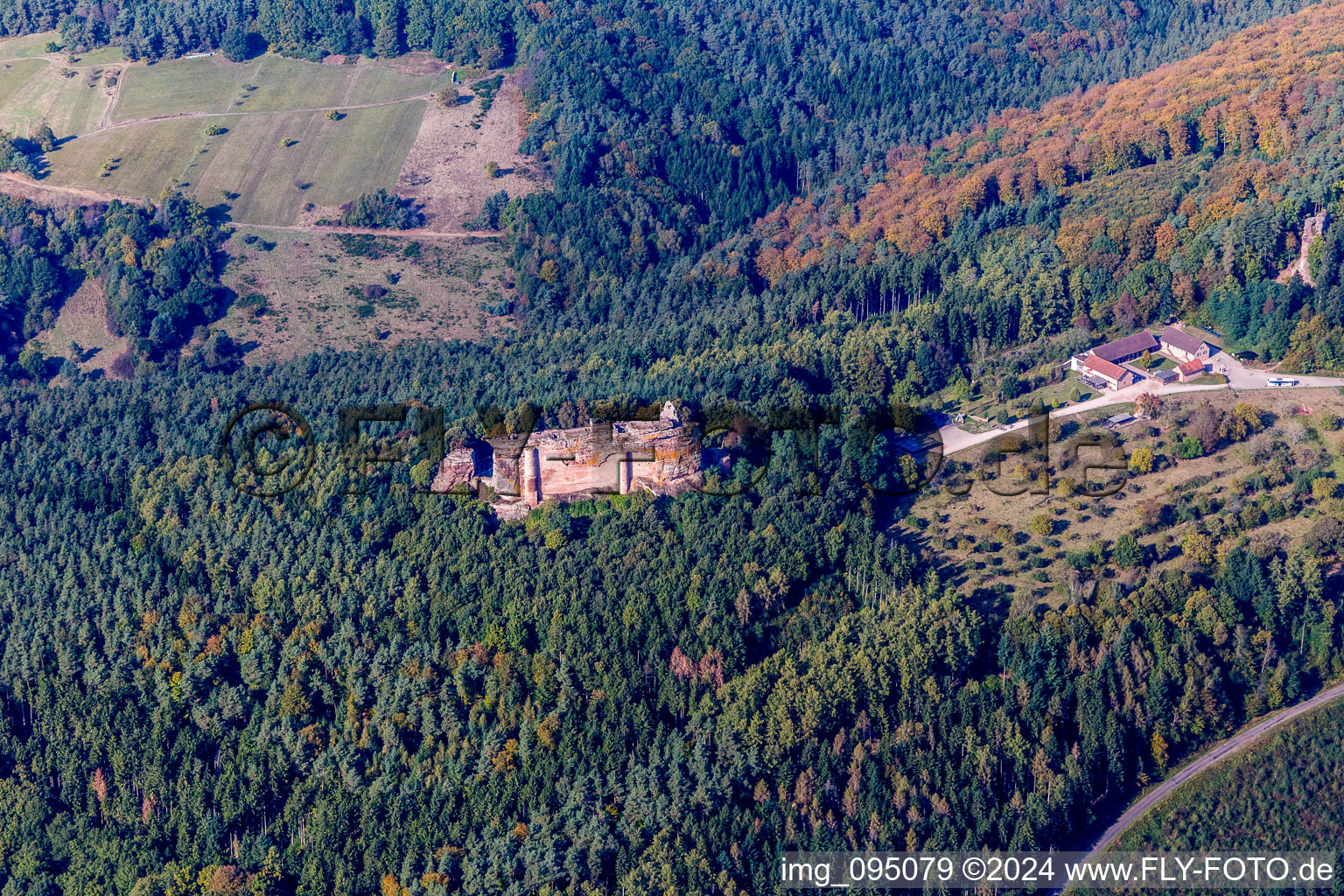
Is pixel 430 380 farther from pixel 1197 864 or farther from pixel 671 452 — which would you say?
pixel 1197 864

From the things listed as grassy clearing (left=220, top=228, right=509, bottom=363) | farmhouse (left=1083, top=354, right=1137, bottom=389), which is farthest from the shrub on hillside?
farmhouse (left=1083, top=354, right=1137, bottom=389)

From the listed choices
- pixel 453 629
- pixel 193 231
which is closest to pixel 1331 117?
pixel 453 629

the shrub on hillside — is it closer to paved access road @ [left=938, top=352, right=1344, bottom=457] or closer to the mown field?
paved access road @ [left=938, top=352, right=1344, bottom=457]

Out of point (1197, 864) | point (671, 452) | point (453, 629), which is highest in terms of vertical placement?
point (671, 452)

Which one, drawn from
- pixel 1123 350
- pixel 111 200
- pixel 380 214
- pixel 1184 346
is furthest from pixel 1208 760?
pixel 111 200

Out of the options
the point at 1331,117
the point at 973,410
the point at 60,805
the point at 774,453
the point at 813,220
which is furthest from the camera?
the point at 813,220

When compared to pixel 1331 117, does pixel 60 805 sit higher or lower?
Result: lower

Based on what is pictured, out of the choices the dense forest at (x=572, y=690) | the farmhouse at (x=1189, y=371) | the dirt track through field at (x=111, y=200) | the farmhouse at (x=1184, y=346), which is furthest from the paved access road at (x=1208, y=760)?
the dirt track through field at (x=111, y=200)
